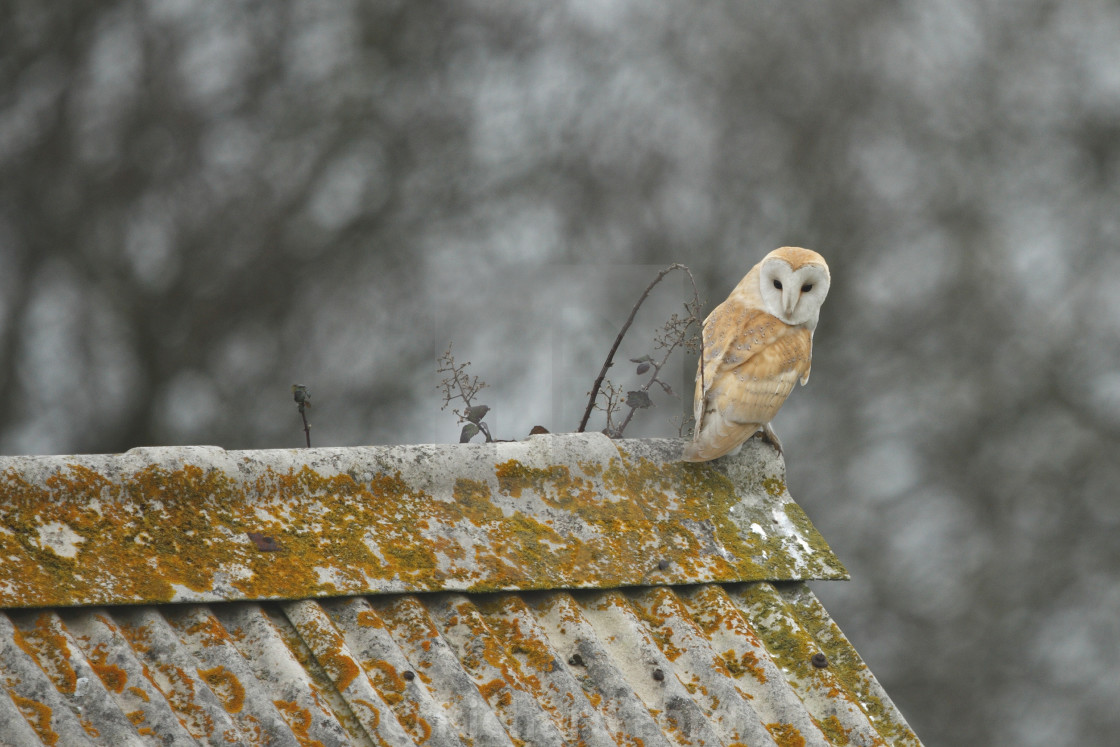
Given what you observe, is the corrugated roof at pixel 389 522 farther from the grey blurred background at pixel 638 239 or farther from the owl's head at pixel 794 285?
the grey blurred background at pixel 638 239

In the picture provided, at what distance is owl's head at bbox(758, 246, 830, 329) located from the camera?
339 cm

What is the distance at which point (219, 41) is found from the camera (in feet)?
33.8

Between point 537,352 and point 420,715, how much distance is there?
750cm

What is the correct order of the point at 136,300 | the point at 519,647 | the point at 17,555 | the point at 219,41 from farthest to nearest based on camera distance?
the point at 219,41
the point at 136,300
the point at 519,647
the point at 17,555

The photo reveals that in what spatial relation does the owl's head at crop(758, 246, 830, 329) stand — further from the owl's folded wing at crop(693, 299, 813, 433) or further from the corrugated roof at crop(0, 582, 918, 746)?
the corrugated roof at crop(0, 582, 918, 746)

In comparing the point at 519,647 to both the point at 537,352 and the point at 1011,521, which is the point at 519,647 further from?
the point at 1011,521

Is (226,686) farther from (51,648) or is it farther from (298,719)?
(51,648)

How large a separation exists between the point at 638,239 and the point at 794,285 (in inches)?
294

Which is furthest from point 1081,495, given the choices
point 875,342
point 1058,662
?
point 875,342

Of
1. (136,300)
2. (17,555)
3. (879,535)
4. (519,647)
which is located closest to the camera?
(17,555)

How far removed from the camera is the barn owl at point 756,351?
296 cm

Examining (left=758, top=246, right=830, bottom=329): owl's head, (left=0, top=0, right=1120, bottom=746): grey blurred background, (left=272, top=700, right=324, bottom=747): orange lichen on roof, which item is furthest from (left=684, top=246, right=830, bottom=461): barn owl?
(left=0, top=0, right=1120, bottom=746): grey blurred background

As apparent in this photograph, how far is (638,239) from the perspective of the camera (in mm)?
10820

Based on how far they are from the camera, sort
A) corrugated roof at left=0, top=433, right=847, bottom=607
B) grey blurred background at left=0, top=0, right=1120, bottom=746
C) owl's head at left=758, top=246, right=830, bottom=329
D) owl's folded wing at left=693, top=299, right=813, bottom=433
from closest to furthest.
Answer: corrugated roof at left=0, top=433, right=847, bottom=607 < owl's folded wing at left=693, top=299, right=813, bottom=433 < owl's head at left=758, top=246, right=830, bottom=329 < grey blurred background at left=0, top=0, right=1120, bottom=746
